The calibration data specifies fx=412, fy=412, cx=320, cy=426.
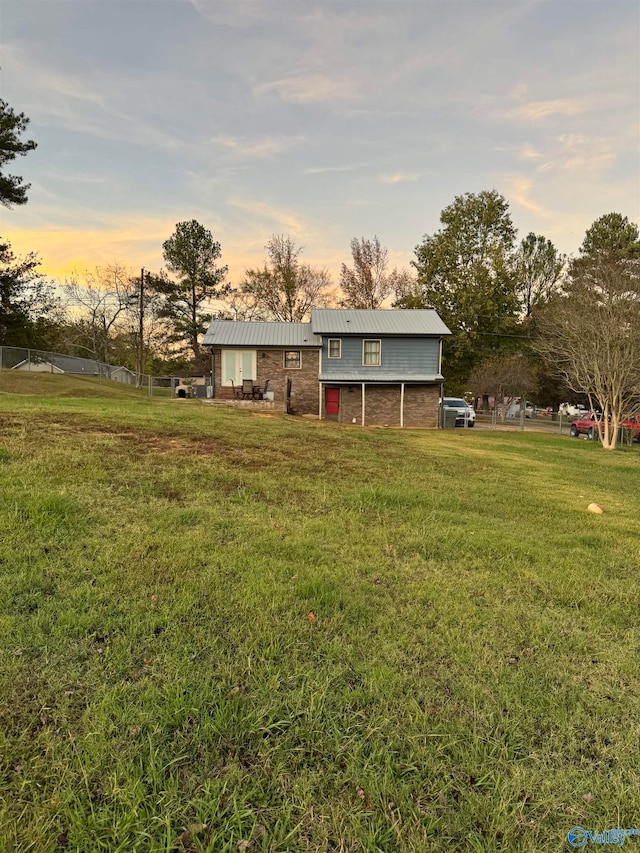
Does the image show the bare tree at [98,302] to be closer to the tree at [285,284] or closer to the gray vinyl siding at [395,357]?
the tree at [285,284]

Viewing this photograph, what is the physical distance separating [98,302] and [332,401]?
2872cm

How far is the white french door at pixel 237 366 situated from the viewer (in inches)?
820

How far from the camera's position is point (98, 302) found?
3809 cm

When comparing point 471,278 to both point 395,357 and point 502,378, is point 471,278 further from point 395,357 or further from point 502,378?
point 395,357

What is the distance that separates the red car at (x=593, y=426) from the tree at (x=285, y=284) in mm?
22763

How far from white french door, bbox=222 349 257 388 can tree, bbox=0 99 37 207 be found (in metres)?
15.1

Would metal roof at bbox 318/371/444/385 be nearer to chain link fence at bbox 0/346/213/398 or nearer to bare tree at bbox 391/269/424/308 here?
chain link fence at bbox 0/346/213/398

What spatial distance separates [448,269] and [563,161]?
788 inches

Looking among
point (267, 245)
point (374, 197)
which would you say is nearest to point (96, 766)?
point (374, 197)

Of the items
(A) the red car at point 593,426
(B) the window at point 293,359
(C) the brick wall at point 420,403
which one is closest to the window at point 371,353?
(C) the brick wall at point 420,403

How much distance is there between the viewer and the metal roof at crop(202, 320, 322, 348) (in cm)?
2069

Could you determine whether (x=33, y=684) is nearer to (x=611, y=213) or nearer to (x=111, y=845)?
(x=111, y=845)

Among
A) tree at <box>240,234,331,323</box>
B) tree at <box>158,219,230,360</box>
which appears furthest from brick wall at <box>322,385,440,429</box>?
tree at <box>158,219,230,360</box>

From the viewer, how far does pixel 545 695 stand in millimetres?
1975
